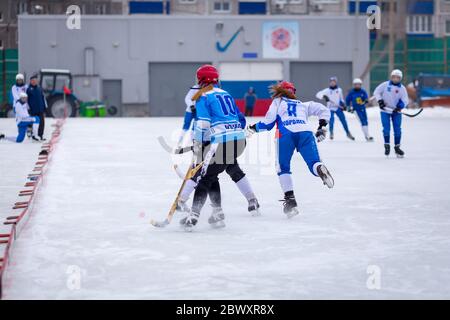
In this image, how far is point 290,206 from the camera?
27.8 feet

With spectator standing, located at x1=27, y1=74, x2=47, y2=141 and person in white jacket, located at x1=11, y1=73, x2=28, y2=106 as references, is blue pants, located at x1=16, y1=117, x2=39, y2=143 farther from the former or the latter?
person in white jacket, located at x1=11, y1=73, x2=28, y2=106

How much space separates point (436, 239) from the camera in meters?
7.19

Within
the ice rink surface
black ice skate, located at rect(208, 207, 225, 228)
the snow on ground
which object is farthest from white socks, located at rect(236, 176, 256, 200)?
the snow on ground

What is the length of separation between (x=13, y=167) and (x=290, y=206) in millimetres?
6351

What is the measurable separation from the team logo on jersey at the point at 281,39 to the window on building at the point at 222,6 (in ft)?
55.1

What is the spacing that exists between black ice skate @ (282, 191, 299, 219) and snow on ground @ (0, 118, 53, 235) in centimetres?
253

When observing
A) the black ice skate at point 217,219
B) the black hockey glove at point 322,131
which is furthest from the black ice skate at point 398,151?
the black ice skate at point 217,219

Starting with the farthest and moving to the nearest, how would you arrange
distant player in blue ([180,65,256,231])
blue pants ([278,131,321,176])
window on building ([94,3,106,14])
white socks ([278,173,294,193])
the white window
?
the white window, window on building ([94,3,106,14]), blue pants ([278,131,321,176]), white socks ([278,173,294,193]), distant player in blue ([180,65,256,231])

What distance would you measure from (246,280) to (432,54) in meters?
40.6

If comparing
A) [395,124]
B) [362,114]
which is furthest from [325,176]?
[362,114]

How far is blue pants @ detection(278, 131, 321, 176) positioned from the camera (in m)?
8.75

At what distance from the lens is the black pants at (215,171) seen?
25.4 feet

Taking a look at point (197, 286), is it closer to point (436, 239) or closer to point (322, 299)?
point (322, 299)
